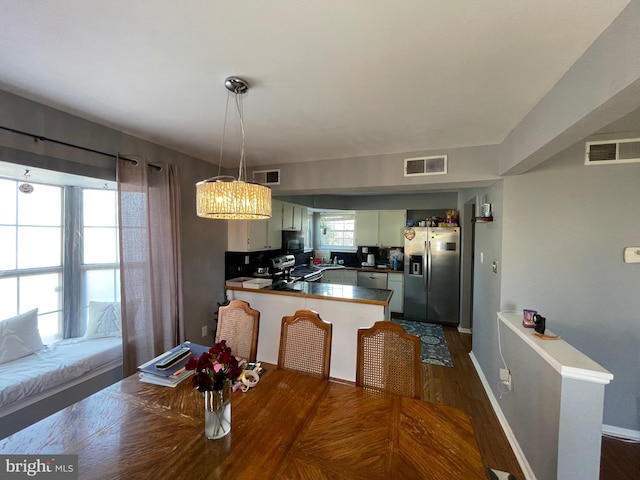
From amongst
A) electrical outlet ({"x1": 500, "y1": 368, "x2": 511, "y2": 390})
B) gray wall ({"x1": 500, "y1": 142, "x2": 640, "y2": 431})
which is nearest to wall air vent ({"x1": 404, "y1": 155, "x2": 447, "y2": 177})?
gray wall ({"x1": 500, "y1": 142, "x2": 640, "y2": 431})

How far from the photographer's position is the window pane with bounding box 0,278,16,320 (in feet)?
6.95

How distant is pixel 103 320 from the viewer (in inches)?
103

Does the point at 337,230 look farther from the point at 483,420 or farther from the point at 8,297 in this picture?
the point at 8,297

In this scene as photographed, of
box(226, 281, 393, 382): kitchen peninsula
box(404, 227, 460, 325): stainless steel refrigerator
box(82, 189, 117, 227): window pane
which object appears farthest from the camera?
box(404, 227, 460, 325): stainless steel refrigerator

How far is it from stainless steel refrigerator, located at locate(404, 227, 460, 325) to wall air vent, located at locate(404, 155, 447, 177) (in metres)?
2.12

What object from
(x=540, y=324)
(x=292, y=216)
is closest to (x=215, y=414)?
(x=540, y=324)

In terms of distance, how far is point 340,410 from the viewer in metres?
1.27

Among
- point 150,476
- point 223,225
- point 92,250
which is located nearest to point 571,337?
point 150,476

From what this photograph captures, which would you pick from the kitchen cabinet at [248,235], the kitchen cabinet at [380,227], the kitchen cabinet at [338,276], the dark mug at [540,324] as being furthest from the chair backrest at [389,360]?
the kitchen cabinet at [380,227]

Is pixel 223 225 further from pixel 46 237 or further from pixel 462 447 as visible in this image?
pixel 462 447

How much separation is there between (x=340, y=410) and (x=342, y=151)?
227 cm

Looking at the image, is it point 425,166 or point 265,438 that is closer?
point 265,438

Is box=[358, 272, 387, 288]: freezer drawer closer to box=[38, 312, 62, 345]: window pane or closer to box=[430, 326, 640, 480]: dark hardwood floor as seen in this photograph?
box=[430, 326, 640, 480]: dark hardwood floor

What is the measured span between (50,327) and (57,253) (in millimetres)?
685
